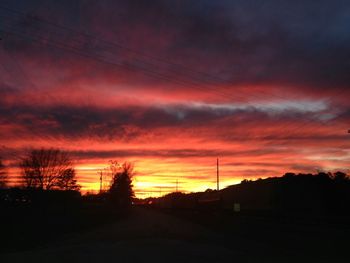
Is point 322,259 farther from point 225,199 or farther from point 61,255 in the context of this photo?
point 225,199

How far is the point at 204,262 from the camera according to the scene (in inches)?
671

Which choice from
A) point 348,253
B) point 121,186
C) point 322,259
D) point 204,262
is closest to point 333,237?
point 348,253

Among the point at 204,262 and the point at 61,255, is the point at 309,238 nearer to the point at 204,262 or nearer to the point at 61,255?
the point at 204,262

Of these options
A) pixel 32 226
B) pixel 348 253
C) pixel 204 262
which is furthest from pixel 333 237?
pixel 32 226

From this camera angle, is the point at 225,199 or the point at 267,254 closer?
the point at 267,254

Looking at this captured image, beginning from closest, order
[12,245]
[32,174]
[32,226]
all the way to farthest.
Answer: [12,245]
[32,226]
[32,174]

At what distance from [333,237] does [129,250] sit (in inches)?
485

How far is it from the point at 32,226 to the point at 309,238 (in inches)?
895

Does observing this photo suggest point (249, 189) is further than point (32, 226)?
Yes

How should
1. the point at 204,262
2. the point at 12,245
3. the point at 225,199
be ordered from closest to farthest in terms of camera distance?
1. the point at 204,262
2. the point at 12,245
3. the point at 225,199

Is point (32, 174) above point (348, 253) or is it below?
above

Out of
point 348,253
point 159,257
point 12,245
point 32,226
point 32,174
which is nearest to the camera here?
point 159,257

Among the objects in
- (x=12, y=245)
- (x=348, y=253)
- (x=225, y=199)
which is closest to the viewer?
(x=348, y=253)

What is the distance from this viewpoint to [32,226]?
3741 centimetres
